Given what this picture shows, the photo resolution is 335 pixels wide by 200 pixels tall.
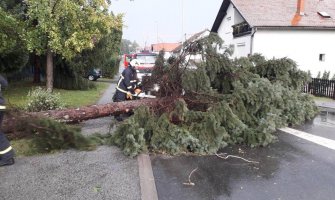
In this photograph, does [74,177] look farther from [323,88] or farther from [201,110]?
[323,88]

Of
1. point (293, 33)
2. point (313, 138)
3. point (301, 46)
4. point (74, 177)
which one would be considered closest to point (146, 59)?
point (293, 33)

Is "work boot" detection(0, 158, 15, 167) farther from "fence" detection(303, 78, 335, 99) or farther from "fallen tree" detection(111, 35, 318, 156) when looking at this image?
"fence" detection(303, 78, 335, 99)

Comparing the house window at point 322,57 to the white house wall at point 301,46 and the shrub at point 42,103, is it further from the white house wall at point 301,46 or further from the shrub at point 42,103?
the shrub at point 42,103

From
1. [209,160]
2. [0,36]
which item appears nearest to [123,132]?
[209,160]

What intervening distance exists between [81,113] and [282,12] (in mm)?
20610

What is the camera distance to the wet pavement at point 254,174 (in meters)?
4.61

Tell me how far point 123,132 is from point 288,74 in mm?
5149

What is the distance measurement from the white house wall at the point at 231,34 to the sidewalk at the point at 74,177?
18.6 metres

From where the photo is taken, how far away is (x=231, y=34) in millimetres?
28625

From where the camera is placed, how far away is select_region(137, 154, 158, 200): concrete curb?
442 centimetres

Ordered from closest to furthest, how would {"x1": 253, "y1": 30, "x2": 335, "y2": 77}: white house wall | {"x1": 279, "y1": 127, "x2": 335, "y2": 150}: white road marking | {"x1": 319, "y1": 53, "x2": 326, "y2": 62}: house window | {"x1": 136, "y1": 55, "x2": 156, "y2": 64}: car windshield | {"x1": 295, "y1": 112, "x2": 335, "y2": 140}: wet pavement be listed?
{"x1": 279, "y1": 127, "x2": 335, "y2": 150}: white road marking → {"x1": 295, "y1": 112, "x2": 335, "y2": 140}: wet pavement → {"x1": 136, "y1": 55, "x2": 156, "y2": 64}: car windshield → {"x1": 253, "y1": 30, "x2": 335, "y2": 77}: white house wall → {"x1": 319, "y1": 53, "x2": 326, "y2": 62}: house window

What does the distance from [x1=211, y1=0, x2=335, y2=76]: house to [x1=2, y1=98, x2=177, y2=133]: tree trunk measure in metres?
15.7

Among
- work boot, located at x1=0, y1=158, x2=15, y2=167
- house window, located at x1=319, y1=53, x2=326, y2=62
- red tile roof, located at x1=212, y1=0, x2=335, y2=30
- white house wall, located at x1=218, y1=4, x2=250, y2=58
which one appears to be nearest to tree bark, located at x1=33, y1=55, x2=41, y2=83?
white house wall, located at x1=218, y1=4, x2=250, y2=58

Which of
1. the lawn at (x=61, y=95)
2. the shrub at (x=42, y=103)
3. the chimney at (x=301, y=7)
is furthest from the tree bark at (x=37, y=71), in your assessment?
the chimney at (x=301, y=7)
